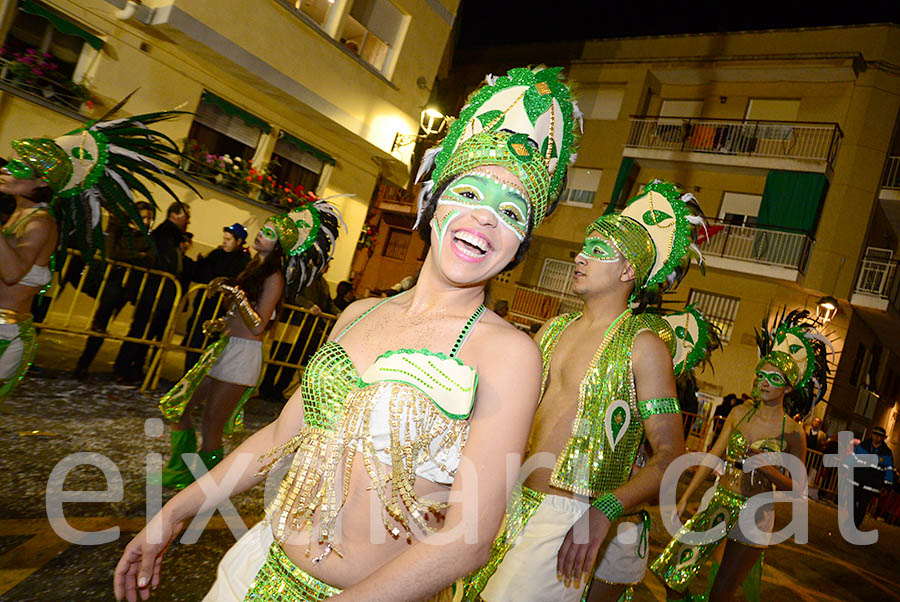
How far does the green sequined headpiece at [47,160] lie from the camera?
374 centimetres

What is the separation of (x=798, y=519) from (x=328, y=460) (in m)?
11.1

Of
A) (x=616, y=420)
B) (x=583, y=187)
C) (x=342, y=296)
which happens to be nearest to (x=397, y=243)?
(x=583, y=187)

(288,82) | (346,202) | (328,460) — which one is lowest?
(328,460)

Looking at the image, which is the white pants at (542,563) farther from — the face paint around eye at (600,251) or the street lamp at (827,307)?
the street lamp at (827,307)

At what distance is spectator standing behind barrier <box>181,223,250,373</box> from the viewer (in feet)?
23.7

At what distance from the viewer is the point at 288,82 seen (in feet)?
38.1

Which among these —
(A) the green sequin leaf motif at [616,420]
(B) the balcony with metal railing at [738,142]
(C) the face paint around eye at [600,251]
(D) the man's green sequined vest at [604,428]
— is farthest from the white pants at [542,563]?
(B) the balcony with metal railing at [738,142]

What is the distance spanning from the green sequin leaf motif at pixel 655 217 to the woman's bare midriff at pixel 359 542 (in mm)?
2543

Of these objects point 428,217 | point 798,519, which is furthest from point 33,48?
point 798,519

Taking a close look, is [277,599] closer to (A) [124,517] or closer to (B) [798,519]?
(A) [124,517]

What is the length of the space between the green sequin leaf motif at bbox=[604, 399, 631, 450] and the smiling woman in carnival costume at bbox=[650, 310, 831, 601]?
A: 2.00 metres

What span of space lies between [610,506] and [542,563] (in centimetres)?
44

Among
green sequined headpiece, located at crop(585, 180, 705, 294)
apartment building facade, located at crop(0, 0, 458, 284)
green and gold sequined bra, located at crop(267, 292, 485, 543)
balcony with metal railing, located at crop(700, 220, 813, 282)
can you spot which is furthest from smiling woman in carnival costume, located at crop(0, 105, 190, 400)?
balcony with metal railing, located at crop(700, 220, 813, 282)

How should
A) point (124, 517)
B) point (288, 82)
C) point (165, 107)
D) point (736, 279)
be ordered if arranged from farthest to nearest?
point (736, 279) < point (288, 82) < point (165, 107) < point (124, 517)
